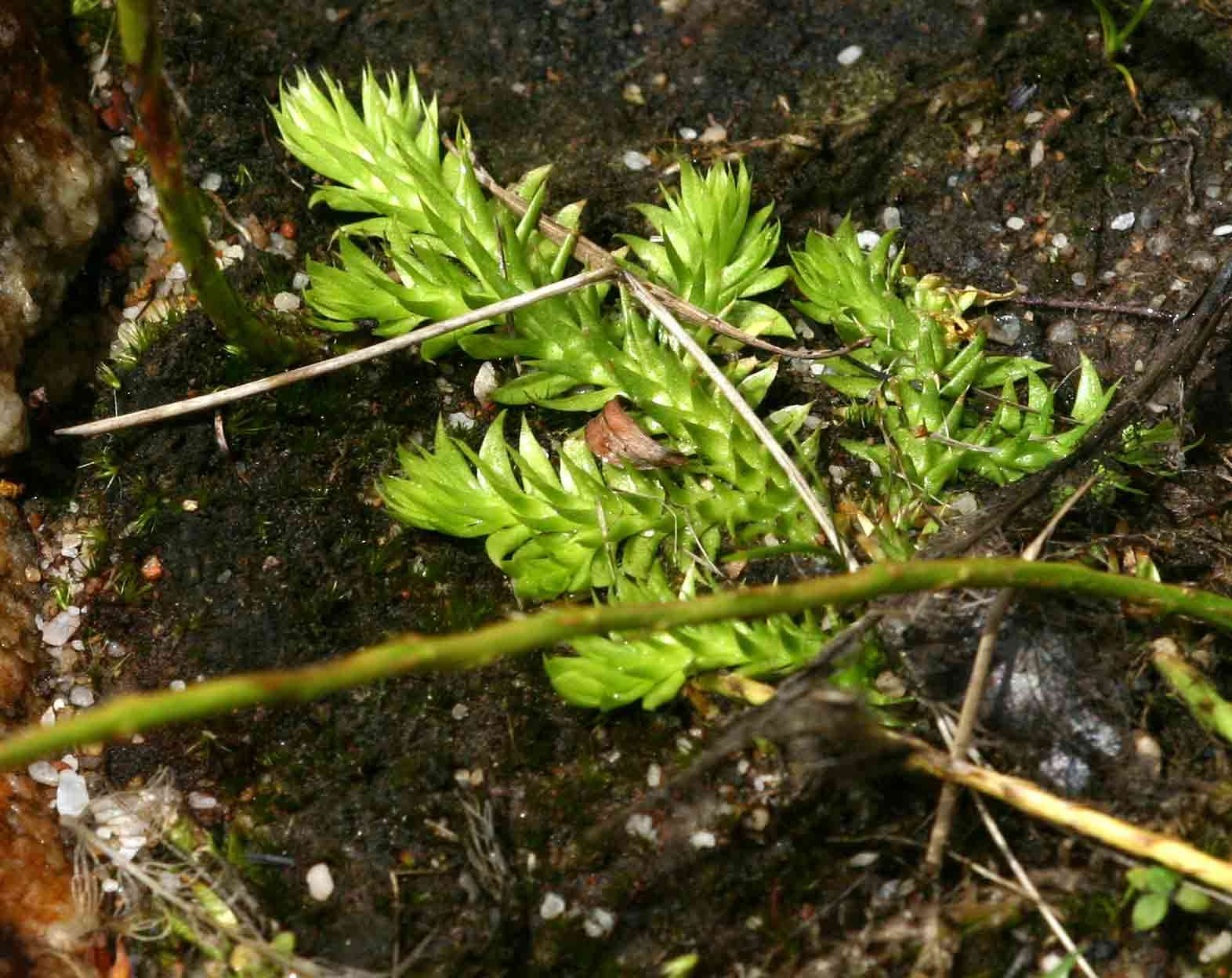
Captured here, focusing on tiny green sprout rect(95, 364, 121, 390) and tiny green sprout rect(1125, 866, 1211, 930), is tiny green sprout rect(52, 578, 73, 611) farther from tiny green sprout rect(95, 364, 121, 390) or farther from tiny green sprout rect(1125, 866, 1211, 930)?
tiny green sprout rect(1125, 866, 1211, 930)

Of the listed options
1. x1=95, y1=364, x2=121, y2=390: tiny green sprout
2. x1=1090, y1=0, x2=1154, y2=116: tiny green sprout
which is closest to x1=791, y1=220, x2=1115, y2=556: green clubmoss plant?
x1=1090, y1=0, x2=1154, y2=116: tiny green sprout

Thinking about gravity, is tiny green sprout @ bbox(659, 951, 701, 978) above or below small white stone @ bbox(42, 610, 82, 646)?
below

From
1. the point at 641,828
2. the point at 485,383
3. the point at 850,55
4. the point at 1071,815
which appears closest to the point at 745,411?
the point at 485,383

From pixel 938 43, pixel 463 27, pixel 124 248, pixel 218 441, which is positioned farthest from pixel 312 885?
pixel 938 43

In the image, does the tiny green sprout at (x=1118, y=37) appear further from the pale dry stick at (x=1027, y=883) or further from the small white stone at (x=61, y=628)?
the small white stone at (x=61, y=628)

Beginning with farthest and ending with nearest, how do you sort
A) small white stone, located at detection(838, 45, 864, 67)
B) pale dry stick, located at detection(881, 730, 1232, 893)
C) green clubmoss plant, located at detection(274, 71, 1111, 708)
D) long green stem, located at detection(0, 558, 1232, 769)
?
small white stone, located at detection(838, 45, 864, 67) < green clubmoss plant, located at detection(274, 71, 1111, 708) < pale dry stick, located at detection(881, 730, 1232, 893) < long green stem, located at detection(0, 558, 1232, 769)

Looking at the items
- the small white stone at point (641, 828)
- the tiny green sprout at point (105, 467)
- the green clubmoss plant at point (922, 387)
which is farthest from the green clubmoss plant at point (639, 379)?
the tiny green sprout at point (105, 467)

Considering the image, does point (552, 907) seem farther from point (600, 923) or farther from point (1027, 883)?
point (1027, 883)
